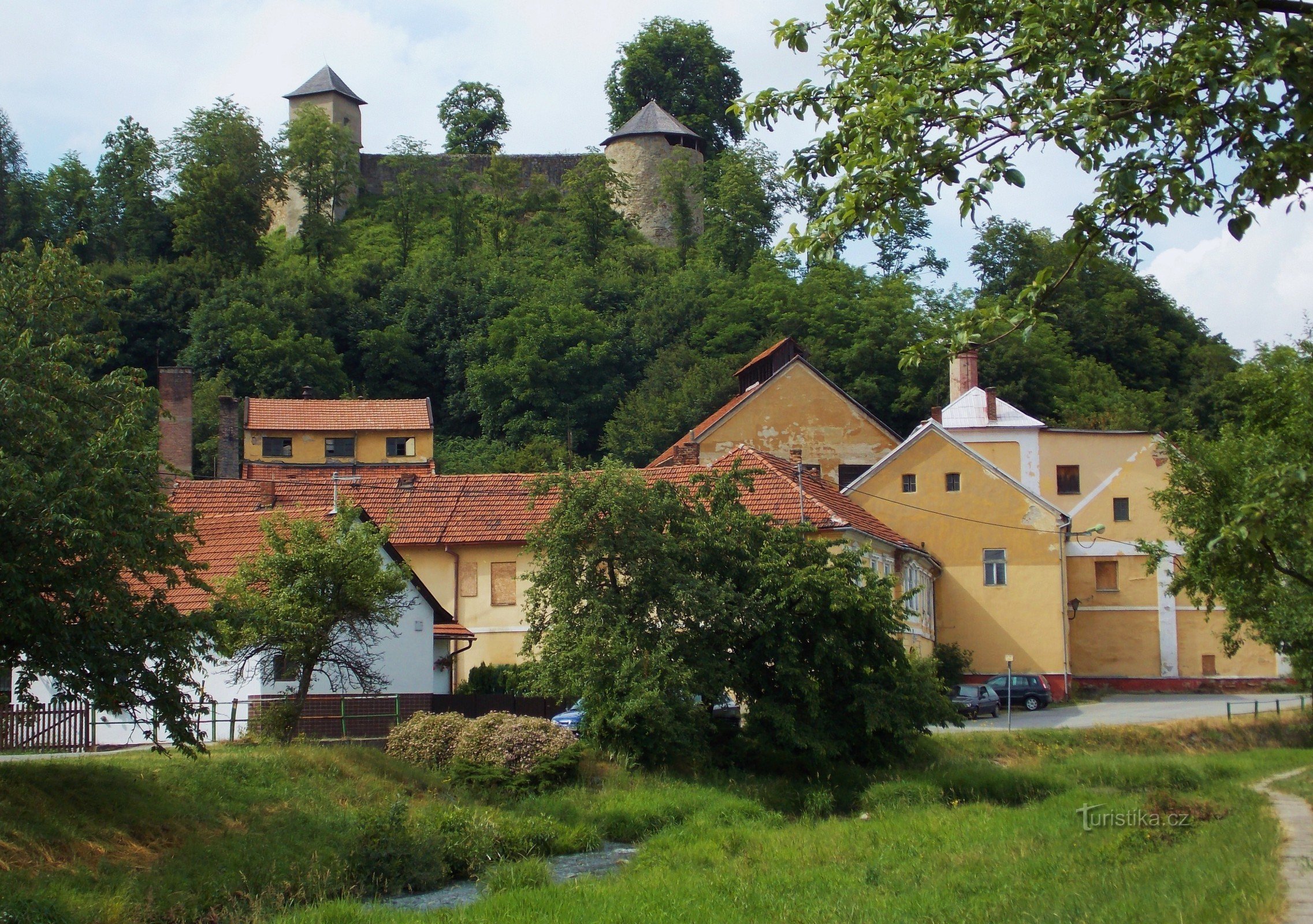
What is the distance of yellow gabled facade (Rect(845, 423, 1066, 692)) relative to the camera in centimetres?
4250

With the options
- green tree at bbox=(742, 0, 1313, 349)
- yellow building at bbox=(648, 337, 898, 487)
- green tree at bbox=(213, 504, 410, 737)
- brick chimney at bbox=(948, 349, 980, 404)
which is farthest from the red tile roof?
green tree at bbox=(742, 0, 1313, 349)

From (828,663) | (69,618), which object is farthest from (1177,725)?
(69,618)

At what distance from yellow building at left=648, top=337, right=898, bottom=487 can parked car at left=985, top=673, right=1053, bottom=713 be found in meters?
14.1

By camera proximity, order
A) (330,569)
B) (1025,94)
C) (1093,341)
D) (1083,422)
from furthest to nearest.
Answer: (1093,341)
(1083,422)
(330,569)
(1025,94)

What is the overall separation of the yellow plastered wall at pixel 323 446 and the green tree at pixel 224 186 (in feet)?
79.5

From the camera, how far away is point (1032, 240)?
276ft

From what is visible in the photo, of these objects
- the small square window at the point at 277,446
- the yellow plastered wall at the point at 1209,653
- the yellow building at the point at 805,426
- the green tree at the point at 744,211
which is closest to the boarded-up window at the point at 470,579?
the yellow building at the point at 805,426

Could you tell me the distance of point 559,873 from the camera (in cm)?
2012

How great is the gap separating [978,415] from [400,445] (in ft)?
96.9

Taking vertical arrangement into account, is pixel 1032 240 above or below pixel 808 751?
above

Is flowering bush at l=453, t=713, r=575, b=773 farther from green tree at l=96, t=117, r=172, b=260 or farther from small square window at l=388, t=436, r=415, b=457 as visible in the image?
green tree at l=96, t=117, r=172, b=260

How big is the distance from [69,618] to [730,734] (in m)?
15.2

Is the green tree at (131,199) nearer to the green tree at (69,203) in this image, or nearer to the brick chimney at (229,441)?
the green tree at (69,203)

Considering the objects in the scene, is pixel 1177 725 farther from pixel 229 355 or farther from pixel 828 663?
pixel 229 355
